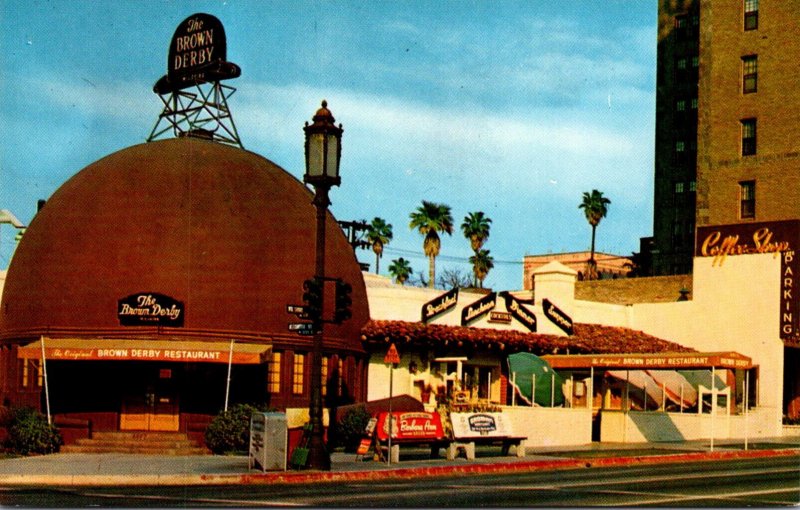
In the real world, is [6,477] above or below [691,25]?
below

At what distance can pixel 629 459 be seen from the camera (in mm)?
32625

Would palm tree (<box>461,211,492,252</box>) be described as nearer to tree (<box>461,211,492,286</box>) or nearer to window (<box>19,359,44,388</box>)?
tree (<box>461,211,492,286</box>)

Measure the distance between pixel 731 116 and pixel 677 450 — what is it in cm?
3296

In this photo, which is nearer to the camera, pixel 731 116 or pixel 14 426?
pixel 14 426

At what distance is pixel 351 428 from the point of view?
34.6 metres

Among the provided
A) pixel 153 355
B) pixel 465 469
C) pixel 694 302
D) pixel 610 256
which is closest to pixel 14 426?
pixel 153 355

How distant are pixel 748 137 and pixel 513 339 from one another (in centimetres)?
2727

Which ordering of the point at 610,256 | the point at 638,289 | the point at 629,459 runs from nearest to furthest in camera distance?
the point at 629,459 → the point at 638,289 → the point at 610,256

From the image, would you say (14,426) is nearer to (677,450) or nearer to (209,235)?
(209,235)

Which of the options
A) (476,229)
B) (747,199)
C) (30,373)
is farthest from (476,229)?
(30,373)

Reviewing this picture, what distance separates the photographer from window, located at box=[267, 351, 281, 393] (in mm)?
36344

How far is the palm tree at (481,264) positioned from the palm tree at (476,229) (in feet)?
11.4

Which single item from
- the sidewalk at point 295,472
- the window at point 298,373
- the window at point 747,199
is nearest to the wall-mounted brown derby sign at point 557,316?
the sidewalk at point 295,472

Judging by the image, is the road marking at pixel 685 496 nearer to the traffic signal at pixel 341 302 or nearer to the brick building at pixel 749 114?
the traffic signal at pixel 341 302
